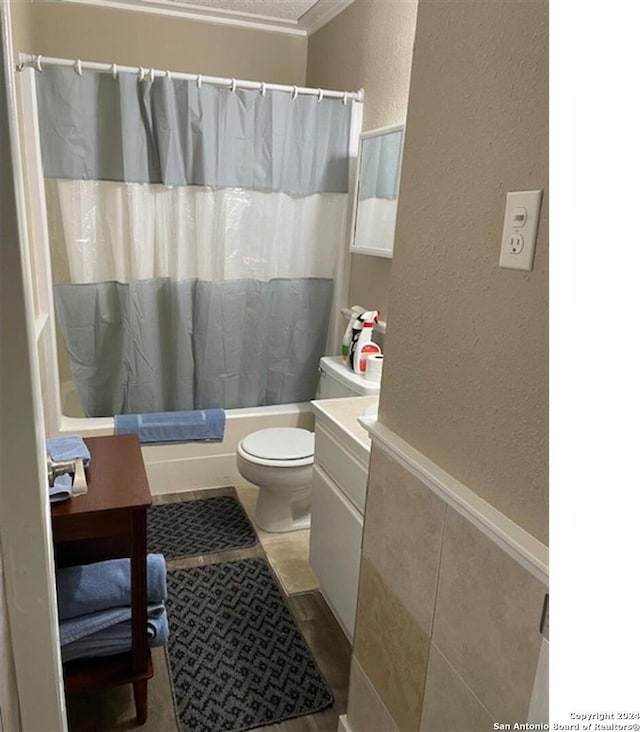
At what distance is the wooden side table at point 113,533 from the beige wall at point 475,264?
72 cm

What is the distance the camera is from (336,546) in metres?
1.85

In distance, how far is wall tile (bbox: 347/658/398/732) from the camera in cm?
136

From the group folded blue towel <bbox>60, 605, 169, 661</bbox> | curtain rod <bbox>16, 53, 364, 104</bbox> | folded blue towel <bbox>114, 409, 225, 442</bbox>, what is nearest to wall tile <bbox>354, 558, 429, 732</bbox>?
folded blue towel <bbox>60, 605, 169, 661</bbox>

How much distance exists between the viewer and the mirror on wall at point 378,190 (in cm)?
235

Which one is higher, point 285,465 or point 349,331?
point 349,331

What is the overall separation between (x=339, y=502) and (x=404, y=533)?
0.60 meters

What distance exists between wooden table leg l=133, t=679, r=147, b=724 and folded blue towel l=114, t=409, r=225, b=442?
129 cm

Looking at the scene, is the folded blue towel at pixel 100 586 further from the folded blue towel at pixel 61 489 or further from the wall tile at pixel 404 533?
the wall tile at pixel 404 533

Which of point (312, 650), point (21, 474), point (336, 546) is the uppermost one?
point (21, 474)

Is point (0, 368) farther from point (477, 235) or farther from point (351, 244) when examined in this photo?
point (351, 244)

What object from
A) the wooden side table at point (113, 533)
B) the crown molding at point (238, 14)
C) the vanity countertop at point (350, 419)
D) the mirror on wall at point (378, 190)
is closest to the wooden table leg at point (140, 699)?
the wooden side table at point (113, 533)

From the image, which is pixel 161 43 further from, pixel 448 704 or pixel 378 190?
pixel 448 704

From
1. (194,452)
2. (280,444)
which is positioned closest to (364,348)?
(280,444)
